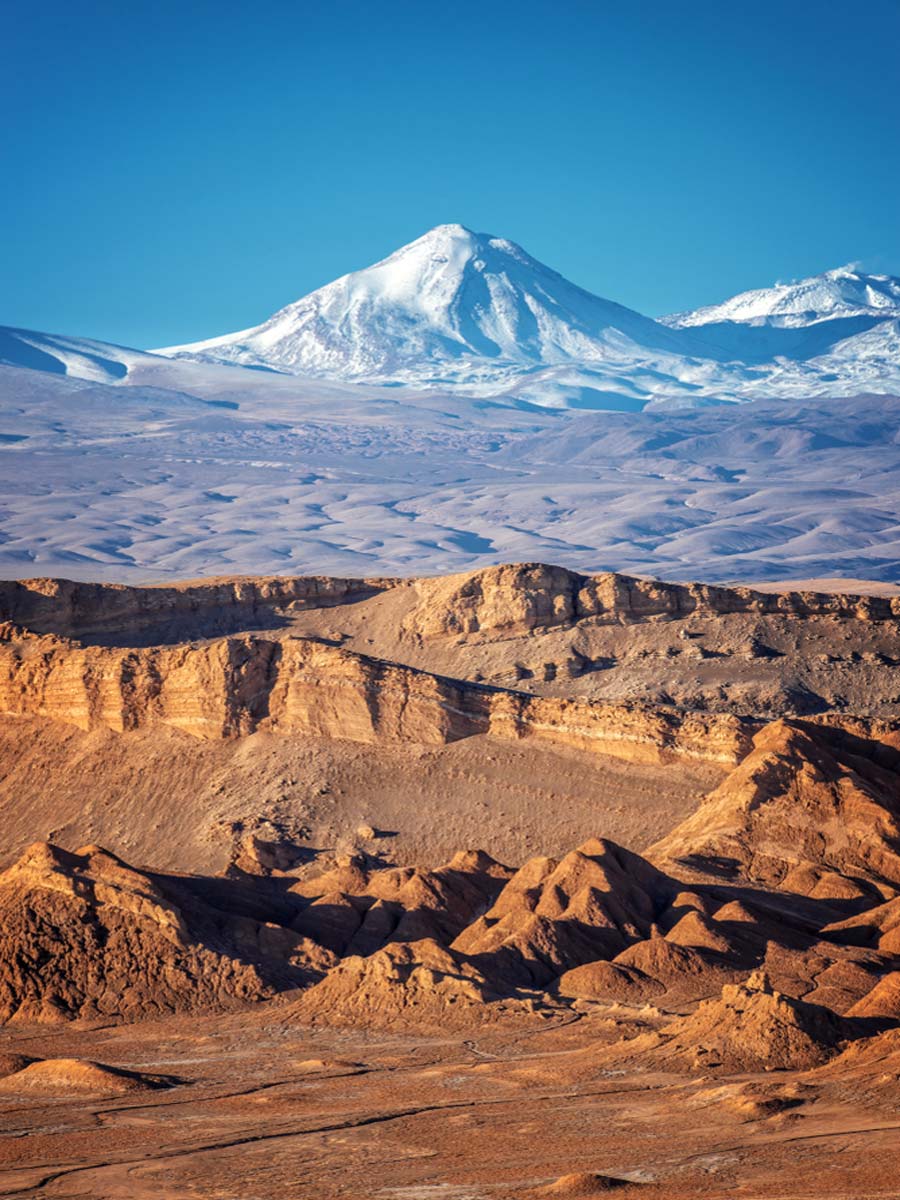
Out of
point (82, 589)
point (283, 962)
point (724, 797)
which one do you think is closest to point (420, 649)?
point (82, 589)

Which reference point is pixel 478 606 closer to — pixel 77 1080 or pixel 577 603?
pixel 577 603

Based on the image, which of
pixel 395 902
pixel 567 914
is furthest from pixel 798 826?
pixel 395 902

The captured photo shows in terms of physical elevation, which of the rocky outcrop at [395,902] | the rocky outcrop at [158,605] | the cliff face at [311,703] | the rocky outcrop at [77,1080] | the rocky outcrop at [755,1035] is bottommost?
the rocky outcrop at [77,1080]

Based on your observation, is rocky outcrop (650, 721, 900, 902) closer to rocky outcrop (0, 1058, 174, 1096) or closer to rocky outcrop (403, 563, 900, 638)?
rocky outcrop (0, 1058, 174, 1096)

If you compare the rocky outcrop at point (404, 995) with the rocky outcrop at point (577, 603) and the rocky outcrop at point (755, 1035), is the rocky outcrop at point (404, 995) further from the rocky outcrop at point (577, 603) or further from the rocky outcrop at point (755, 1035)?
the rocky outcrop at point (577, 603)

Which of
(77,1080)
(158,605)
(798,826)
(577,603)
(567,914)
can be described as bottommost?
(77,1080)

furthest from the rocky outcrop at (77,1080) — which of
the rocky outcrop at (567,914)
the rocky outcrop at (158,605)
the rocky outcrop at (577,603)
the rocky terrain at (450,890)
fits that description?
the rocky outcrop at (577,603)

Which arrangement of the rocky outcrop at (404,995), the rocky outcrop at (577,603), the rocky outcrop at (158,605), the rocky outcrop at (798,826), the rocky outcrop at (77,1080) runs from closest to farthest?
the rocky outcrop at (77,1080) → the rocky outcrop at (404,995) → the rocky outcrop at (798,826) → the rocky outcrop at (577,603) → the rocky outcrop at (158,605)
